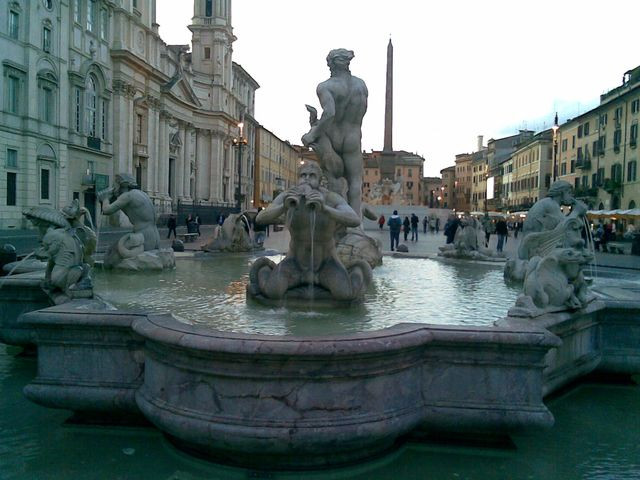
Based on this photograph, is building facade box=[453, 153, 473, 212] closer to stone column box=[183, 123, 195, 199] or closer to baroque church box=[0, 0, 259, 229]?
baroque church box=[0, 0, 259, 229]

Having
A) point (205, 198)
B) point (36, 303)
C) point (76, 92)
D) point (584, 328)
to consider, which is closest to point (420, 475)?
point (584, 328)

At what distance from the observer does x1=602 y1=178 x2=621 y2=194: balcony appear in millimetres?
45256

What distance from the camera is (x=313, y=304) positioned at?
5707 mm

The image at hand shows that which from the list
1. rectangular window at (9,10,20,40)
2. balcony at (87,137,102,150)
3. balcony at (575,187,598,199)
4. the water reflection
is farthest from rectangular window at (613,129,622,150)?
the water reflection

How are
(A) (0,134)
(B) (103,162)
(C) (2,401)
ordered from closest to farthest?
(C) (2,401)
(A) (0,134)
(B) (103,162)

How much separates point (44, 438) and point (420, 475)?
111 inches

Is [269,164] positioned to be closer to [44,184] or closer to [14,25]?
[44,184]

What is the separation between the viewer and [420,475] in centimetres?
392

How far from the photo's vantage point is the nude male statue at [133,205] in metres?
8.30

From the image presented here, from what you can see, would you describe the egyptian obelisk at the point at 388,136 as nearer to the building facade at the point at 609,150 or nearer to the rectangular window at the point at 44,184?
the building facade at the point at 609,150

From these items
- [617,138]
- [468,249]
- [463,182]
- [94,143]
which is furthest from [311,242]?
[463,182]

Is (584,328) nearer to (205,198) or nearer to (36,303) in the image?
(36,303)

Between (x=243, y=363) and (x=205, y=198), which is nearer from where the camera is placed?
(x=243, y=363)

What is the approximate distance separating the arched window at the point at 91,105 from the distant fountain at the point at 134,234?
1242 inches
